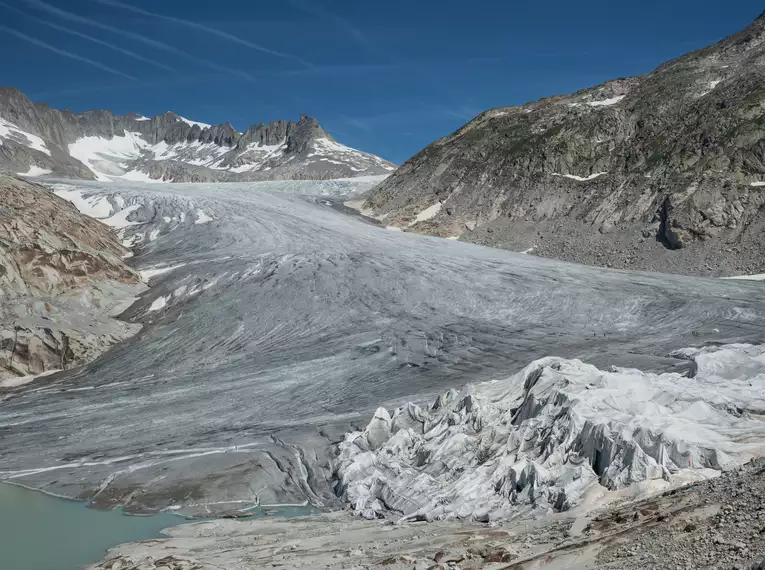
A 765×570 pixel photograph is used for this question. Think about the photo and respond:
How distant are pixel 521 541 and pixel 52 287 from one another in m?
23.0

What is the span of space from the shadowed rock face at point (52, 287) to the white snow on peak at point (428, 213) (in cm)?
1886

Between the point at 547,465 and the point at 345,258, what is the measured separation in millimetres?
20973

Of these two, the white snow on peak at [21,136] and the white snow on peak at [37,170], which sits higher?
the white snow on peak at [21,136]

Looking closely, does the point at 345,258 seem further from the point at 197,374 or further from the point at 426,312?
the point at 197,374

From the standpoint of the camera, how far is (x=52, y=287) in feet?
84.6

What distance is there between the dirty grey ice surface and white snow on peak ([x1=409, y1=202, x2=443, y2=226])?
23.3ft

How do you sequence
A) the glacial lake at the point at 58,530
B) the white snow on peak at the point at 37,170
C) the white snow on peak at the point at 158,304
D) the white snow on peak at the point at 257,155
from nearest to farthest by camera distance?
the glacial lake at the point at 58,530 < the white snow on peak at the point at 158,304 < the white snow on peak at the point at 37,170 < the white snow on peak at the point at 257,155

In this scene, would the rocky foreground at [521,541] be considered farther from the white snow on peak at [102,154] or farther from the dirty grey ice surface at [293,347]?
the white snow on peak at [102,154]

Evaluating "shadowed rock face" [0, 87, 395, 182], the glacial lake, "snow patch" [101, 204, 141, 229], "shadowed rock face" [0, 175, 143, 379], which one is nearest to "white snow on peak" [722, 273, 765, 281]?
"shadowed rock face" [0, 175, 143, 379]

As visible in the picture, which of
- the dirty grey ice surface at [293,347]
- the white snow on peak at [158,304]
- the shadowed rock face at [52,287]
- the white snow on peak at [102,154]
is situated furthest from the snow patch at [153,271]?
the white snow on peak at [102,154]

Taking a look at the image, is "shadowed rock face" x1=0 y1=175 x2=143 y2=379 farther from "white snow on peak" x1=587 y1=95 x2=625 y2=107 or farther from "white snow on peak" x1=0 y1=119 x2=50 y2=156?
"white snow on peak" x1=0 y1=119 x2=50 y2=156

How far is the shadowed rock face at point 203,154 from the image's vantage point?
4943 inches

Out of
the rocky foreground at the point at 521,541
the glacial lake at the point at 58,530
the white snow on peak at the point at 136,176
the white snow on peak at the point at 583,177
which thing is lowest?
the glacial lake at the point at 58,530

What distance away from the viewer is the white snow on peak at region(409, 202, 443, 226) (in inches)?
1688
